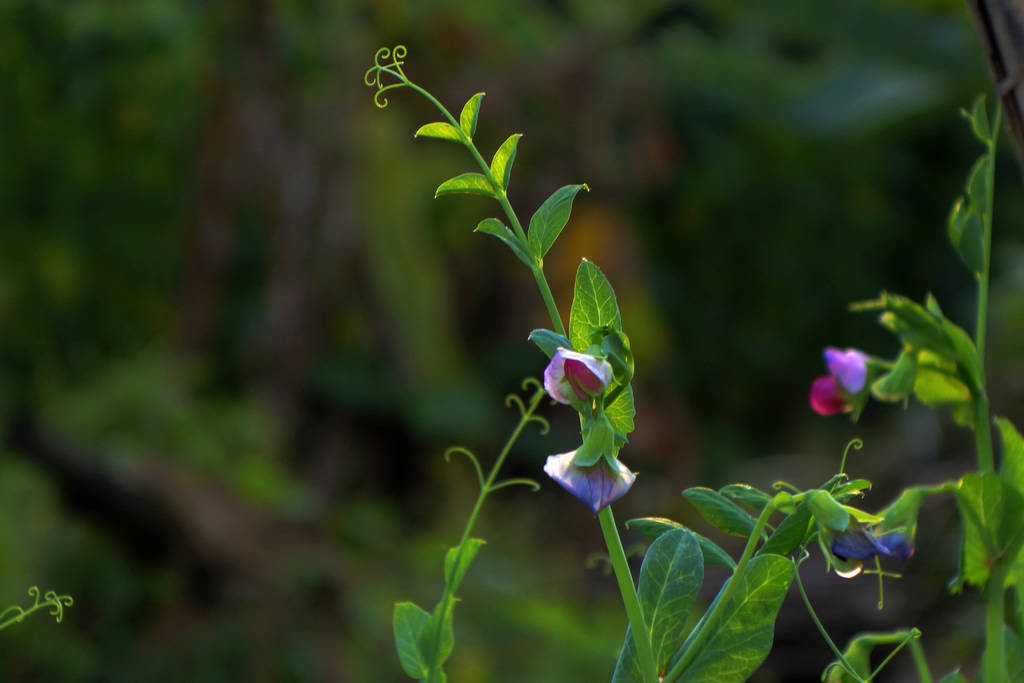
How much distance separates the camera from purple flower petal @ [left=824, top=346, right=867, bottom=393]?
0.26m

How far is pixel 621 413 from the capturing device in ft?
0.70

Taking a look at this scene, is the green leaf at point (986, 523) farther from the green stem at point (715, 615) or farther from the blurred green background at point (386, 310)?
the blurred green background at point (386, 310)

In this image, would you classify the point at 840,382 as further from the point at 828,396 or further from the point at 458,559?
the point at 458,559

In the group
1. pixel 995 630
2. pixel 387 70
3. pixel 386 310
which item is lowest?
pixel 386 310

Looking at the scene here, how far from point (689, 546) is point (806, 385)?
3.97 m

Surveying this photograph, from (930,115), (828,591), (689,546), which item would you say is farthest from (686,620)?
(930,115)

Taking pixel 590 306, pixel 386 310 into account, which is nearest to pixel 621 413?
pixel 590 306

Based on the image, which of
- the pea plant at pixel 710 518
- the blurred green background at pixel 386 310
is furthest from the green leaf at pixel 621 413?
the blurred green background at pixel 386 310

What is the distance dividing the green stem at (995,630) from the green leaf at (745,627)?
4cm

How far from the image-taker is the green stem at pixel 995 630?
201 mm

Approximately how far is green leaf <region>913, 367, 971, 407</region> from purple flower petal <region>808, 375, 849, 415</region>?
0.03m

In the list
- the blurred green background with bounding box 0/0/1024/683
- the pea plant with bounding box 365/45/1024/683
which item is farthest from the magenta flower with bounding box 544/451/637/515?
the blurred green background with bounding box 0/0/1024/683

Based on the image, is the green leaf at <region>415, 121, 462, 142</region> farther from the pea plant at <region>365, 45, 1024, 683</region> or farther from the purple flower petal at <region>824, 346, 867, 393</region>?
the purple flower petal at <region>824, 346, 867, 393</region>

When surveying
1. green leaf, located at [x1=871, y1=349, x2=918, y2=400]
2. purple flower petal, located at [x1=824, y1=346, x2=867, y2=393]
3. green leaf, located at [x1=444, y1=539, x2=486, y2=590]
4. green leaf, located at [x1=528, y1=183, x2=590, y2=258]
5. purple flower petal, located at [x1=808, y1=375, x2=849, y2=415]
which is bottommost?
purple flower petal, located at [x1=808, y1=375, x2=849, y2=415]
